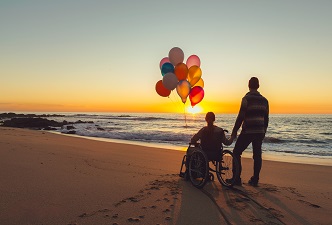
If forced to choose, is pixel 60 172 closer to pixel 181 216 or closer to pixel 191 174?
pixel 191 174

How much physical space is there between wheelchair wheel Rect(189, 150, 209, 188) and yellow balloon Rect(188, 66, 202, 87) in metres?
3.43

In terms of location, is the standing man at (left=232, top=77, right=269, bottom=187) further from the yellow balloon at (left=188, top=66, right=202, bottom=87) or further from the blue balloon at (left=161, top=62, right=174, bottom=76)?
the blue balloon at (left=161, top=62, right=174, bottom=76)

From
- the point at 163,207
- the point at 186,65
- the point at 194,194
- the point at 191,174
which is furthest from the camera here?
the point at 186,65

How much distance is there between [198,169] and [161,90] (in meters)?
3.93

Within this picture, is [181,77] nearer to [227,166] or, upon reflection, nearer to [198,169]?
[227,166]

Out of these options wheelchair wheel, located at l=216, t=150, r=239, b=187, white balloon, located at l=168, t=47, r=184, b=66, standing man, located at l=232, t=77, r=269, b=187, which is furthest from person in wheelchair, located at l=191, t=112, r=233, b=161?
white balloon, located at l=168, t=47, r=184, b=66

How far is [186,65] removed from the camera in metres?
8.08

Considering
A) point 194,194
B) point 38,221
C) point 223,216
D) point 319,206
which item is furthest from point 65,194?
point 319,206

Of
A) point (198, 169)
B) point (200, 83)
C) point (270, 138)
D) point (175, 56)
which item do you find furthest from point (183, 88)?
point (270, 138)

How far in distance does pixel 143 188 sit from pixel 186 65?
445cm

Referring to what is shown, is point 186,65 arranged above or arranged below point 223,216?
above

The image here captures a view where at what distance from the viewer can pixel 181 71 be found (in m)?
7.79

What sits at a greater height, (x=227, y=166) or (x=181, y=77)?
(x=181, y=77)

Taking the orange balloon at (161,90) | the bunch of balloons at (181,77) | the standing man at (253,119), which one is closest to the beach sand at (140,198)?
the standing man at (253,119)
